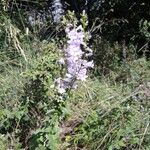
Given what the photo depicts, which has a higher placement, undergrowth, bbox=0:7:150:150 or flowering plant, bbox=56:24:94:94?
flowering plant, bbox=56:24:94:94

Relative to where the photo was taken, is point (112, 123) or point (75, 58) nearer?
point (75, 58)

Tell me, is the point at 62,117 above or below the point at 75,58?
below

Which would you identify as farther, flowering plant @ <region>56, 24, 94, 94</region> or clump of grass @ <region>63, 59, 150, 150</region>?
clump of grass @ <region>63, 59, 150, 150</region>

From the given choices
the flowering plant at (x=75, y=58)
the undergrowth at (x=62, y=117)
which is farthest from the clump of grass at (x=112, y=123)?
the flowering plant at (x=75, y=58)

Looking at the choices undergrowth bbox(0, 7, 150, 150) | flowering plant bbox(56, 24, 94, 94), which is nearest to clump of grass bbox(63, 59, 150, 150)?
undergrowth bbox(0, 7, 150, 150)

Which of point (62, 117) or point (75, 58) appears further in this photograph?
point (62, 117)

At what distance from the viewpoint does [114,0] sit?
301 inches

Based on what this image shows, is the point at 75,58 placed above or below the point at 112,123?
above

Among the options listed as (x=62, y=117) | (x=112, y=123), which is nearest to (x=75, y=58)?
(x=62, y=117)

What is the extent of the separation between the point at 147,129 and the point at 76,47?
2.63ft

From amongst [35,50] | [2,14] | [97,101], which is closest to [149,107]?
[97,101]

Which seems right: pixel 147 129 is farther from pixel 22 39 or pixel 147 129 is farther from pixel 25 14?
pixel 25 14

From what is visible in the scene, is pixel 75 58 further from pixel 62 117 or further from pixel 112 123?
pixel 112 123

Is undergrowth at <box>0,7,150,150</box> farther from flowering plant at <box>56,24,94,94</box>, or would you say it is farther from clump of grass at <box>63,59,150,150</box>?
flowering plant at <box>56,24,94,94</box>
